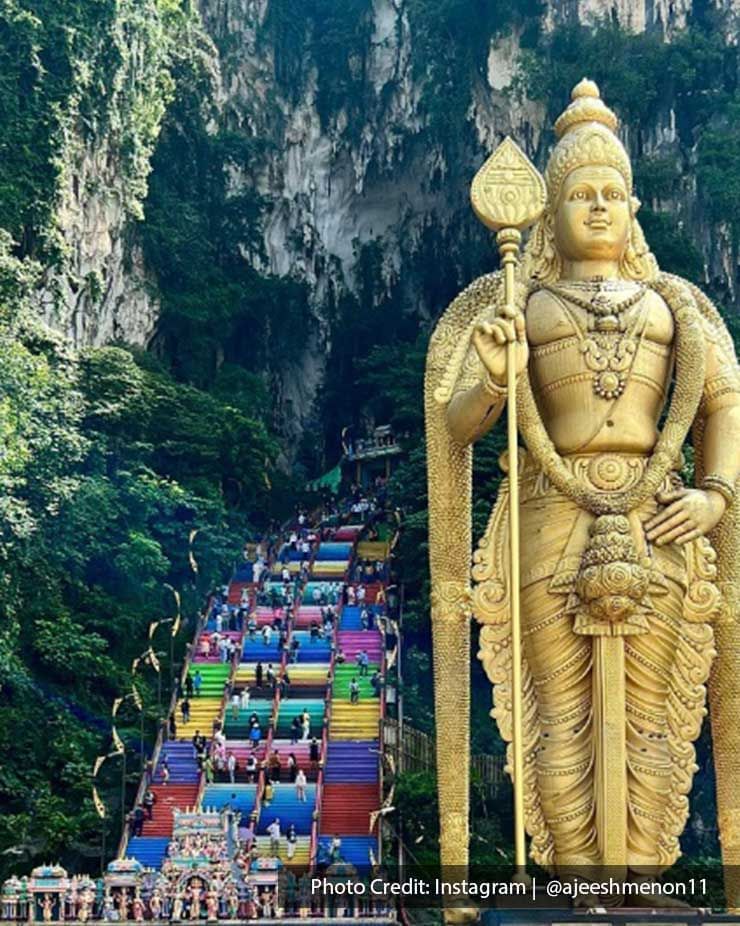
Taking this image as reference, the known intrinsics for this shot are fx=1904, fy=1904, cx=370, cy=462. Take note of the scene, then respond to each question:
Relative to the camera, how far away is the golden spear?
711 centimetres

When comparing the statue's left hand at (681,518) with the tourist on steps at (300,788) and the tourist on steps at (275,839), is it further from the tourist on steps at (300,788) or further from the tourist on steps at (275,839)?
the tourist on steps at (300,788)

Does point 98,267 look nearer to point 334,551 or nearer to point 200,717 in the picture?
point 334,551

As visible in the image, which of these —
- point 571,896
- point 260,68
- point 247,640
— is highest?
point 260,68

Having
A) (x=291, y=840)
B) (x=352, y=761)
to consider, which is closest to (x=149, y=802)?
(x=291, y=840)

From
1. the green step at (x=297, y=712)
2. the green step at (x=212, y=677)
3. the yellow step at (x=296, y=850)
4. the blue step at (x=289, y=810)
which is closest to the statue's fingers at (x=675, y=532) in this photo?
the yellow step at (x=296, y=850)

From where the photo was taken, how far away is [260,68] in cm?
3850

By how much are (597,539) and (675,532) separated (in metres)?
0.34

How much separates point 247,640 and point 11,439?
3.90 meters

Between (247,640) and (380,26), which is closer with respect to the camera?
(247,640)

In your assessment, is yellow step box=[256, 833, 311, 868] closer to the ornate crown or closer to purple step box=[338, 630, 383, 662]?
purple step box=[338, 630, 383, 662]

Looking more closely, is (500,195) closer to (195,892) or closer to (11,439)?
(195,892)

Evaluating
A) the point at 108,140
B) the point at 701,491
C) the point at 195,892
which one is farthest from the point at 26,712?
the point at 701,491

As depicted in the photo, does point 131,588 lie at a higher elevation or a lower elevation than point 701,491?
higher

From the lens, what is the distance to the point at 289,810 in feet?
64.3
